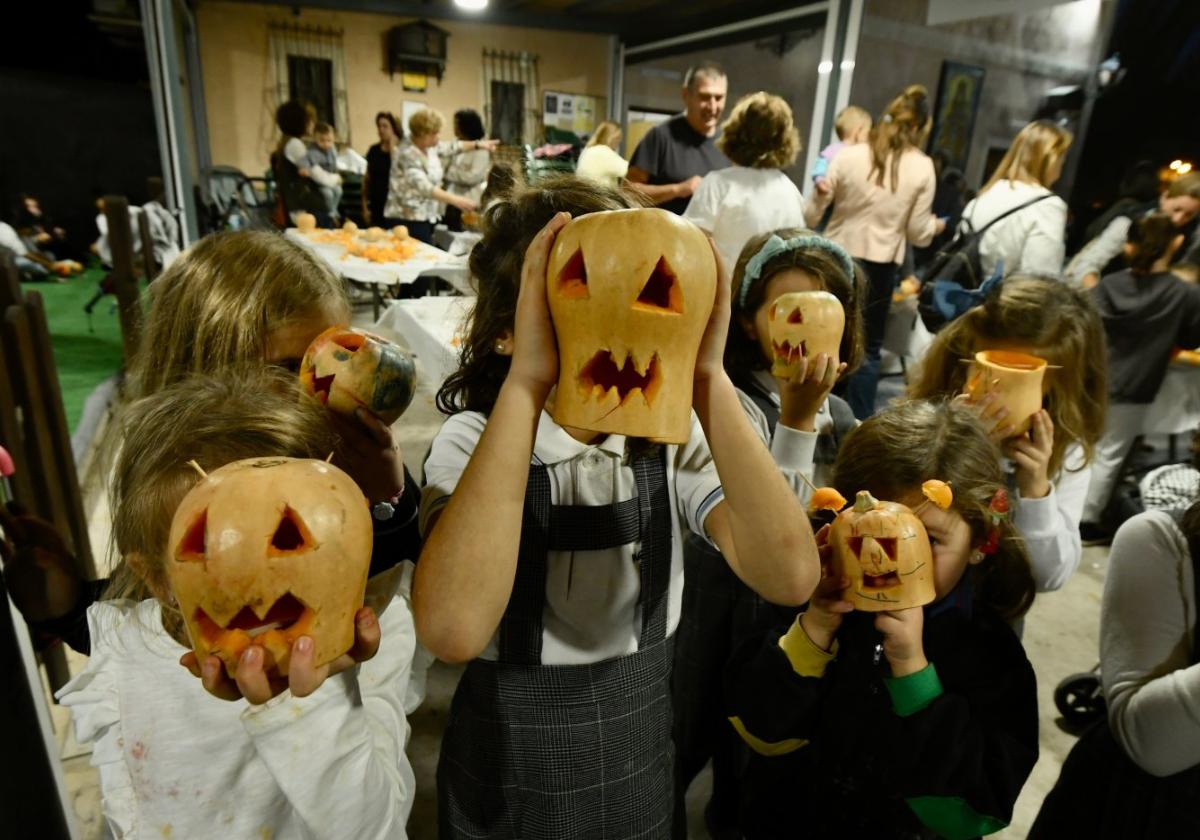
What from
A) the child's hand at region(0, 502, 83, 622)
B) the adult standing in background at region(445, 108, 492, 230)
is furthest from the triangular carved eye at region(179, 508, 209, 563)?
the adult standing in background at region(445, 108, 492, 230)

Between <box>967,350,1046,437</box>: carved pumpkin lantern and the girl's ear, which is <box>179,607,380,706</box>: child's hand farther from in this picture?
<box>967,350,1046,437</box>: carved pumpkin lantern

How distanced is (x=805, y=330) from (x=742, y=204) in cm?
211

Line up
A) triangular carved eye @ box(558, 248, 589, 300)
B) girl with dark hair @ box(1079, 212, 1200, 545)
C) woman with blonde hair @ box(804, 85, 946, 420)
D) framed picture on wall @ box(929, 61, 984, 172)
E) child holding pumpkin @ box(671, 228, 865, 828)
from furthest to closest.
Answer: framed picture on wall @ box(929, 61, 984, 172), woman with blonde hair @ box(804, 85, 946, 420), girl with dark hair @ box(1079, 212, 1200, 545), child holding pumpkin @ box(671, 228, 865, 828), triangular carved eye @ box(558, 248, 589, 300)

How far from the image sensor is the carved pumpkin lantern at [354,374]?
1.07m

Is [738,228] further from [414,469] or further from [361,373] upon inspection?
[361,373]

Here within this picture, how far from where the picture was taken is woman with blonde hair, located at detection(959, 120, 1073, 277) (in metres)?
3.71

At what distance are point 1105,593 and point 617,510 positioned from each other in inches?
37.8

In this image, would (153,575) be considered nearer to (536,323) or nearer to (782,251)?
(536,323)

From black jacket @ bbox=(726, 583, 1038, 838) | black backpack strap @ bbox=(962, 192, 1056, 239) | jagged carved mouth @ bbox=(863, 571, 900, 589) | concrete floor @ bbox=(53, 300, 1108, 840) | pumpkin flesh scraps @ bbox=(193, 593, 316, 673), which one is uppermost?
black backpack strap @ bbox=(962, 192, 1056, 239)

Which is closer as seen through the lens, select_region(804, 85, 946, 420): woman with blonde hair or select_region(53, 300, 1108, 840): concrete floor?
select_region(53, 300, 1108, 840): concrete floor

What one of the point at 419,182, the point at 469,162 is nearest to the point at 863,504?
the point at 419,182

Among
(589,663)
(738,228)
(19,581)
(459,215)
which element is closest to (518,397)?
(589,663)

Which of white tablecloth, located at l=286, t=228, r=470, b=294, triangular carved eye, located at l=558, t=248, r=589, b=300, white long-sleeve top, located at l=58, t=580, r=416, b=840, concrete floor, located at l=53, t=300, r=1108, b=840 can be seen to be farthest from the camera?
white tablecloth, located at l=286, t=228, r=470, b=294

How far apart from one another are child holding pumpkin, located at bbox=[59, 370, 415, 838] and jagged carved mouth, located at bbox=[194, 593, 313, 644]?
0.07 meters
